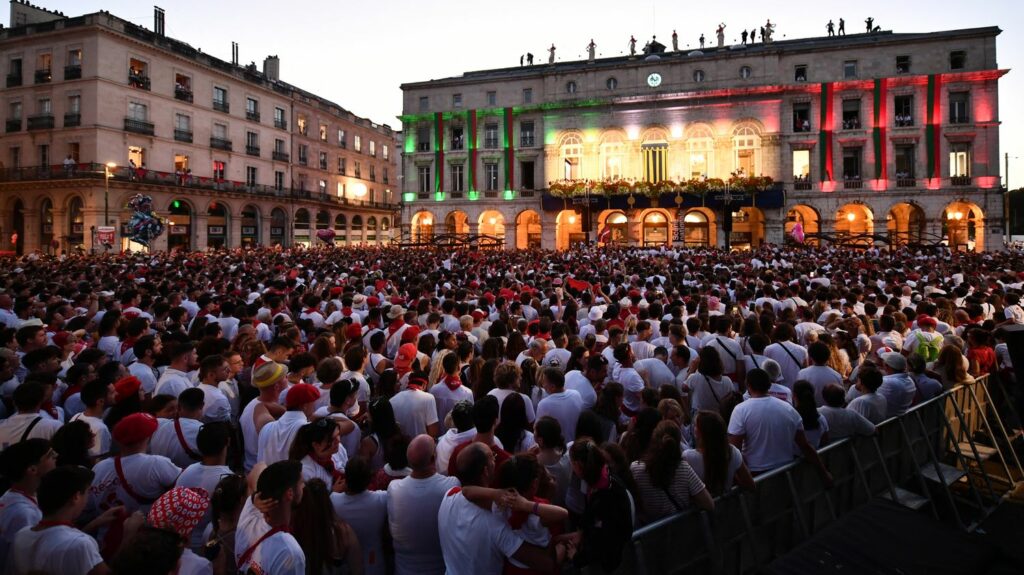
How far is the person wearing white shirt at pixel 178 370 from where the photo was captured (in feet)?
18.9

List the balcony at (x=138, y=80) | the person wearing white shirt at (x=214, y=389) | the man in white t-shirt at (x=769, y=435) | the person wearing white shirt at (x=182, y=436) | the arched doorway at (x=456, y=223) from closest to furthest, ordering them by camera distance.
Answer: the person wearing white shirt at (x=182, y=436) → the man in white t-shirt at (x=769, y=435) → the person wearing white shirt at (x=214, y=389) → the balcony at (x=138, y=80) → the arched doorway at (x=456, y=223)

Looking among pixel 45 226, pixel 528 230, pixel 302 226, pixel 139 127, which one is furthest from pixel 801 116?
pixel 45 226

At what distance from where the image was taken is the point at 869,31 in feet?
149

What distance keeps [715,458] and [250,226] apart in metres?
50.9

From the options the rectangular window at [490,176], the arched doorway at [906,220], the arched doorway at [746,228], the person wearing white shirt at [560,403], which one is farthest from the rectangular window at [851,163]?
the person wearing white shirt at [560,403]

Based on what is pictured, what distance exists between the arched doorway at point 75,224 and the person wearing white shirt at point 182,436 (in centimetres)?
4043

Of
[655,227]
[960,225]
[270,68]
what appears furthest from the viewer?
[270,68]

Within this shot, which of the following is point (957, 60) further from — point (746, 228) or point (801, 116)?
point (746, 228)

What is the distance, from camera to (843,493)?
5.48 metres

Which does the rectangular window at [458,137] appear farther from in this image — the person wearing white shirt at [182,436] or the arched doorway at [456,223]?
the person wearing white shirt at [182,436]

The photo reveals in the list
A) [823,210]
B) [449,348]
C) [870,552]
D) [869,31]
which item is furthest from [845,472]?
[869,31]

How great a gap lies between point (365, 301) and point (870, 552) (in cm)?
969

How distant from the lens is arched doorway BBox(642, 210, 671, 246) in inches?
1770

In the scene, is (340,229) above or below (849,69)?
below
